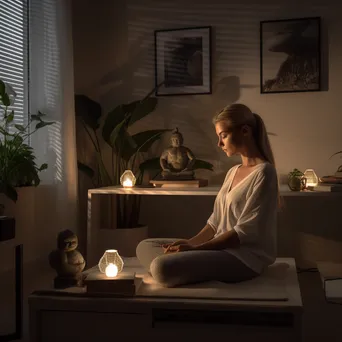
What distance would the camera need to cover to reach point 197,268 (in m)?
2.09

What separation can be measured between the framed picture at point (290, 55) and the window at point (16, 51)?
4.89 feet

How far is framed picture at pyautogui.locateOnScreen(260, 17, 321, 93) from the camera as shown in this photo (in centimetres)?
317

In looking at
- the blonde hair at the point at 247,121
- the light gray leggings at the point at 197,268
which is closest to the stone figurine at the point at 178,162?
the blonde hair at the point at 247,121

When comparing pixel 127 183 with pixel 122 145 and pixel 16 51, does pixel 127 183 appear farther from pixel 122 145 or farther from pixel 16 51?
pixel 16 51

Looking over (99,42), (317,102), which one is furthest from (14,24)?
(317,102)

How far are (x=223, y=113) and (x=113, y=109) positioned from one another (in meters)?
1.18

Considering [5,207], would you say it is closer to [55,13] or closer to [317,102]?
[55,13]

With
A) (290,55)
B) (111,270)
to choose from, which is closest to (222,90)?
(290,55)

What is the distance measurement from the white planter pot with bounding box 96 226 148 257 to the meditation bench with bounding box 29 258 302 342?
3.71 feet

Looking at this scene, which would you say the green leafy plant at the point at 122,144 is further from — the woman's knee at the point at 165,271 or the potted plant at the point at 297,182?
the woman's knee at the point at 165,271

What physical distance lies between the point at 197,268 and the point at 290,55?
1710 millimetres

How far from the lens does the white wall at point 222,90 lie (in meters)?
3.20

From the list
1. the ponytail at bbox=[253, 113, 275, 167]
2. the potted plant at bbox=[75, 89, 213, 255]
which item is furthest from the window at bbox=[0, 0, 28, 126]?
the ponytail at bbox=[253, 113, 275, 167]

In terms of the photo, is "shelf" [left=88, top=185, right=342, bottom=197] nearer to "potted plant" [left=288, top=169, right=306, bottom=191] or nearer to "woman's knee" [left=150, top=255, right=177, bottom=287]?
"potted plant" [left=288, top=169, right=306, bottom=191]
